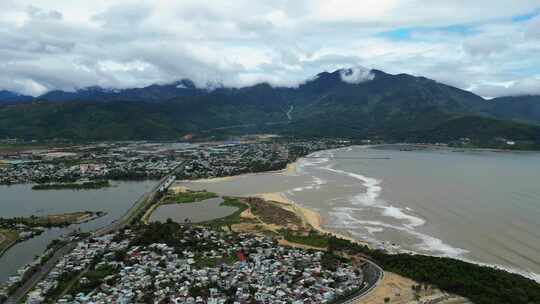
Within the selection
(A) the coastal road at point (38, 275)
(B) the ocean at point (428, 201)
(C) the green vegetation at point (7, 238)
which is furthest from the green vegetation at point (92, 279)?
(B) the ocean at point (428, 201)

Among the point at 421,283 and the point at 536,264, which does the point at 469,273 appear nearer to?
the point at 421,283

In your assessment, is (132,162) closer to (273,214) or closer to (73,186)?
(73,186)

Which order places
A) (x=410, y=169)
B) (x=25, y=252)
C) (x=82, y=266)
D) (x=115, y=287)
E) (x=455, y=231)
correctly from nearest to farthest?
1. (x=115, y=287)
2. (x=82, y=266)
3. (x=25, y=252)
4. (x=455, y=231)
5. (x=410, y=169)

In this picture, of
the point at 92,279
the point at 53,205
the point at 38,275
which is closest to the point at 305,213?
the point at 92,279

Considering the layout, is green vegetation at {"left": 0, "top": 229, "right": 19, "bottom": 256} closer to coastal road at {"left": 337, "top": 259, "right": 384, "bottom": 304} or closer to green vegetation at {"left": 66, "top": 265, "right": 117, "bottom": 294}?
green vegetation at {"left": 66, "top": 265, "right": 117, "bottom": 294}

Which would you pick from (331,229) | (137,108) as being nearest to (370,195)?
(331,229)

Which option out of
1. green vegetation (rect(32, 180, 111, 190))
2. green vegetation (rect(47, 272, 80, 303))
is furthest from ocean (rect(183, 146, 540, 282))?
green vegetation (rect(47, 272, 80, 303))

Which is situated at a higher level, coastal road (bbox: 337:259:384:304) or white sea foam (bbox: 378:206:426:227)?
white sea foam (bbox: 378:206:426:227)

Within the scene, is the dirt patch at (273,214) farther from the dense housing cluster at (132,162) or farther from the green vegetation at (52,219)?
the dense housing cluster at (132,162)
